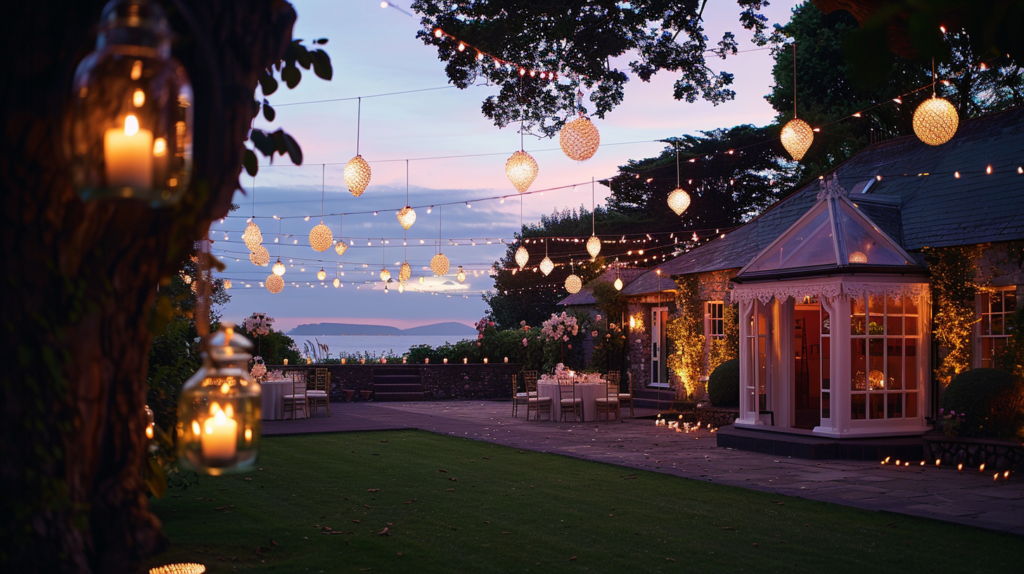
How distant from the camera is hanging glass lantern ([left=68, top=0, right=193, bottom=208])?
1.40 m

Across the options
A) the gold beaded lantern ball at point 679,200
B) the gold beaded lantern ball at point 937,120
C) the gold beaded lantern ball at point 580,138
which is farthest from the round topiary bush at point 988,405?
the gold beaded lantern ball at point 580,138

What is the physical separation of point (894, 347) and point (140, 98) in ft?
38.9

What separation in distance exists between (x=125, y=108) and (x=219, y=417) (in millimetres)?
898

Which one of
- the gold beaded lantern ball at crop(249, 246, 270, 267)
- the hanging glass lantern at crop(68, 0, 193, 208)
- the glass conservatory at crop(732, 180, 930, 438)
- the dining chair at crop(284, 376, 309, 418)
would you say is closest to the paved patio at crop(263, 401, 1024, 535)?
the dining chair at crop(284, 376, 309, 418)


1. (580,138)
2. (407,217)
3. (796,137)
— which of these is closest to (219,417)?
(580,138)

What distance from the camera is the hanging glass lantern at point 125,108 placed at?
4.58 ft

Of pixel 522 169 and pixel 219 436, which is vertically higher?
pixel 522 169

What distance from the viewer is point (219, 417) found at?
2.04m

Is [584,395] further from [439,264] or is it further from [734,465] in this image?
[734,465]

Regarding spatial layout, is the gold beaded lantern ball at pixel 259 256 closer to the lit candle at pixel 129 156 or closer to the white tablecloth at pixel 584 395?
the white tablecloth at pixel 584 395

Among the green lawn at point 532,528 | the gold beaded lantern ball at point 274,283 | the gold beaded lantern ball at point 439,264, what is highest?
the gold beaded lantern ball at point 439,264

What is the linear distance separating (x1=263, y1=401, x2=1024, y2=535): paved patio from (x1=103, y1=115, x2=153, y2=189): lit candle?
691cm

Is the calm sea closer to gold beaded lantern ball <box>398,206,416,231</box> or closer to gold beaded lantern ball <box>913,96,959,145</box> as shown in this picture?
gold beaded lantern ball <box>398,206,416,231</box>

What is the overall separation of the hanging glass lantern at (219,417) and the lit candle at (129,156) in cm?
72
